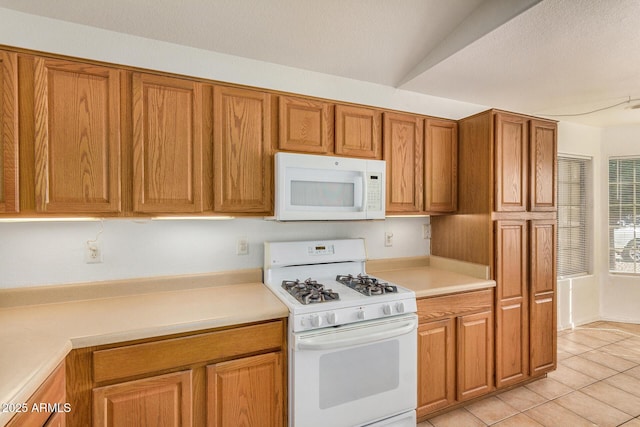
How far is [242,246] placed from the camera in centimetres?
217

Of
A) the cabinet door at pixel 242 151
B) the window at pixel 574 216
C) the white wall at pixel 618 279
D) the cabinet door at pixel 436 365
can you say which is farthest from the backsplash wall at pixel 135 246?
the white wall at pixel 618 279

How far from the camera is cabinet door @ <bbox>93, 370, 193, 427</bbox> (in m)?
1.33

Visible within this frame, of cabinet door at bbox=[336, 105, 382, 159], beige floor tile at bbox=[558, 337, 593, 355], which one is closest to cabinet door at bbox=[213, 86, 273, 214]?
cabinet door at bbox=[336, 105, 382, 159]

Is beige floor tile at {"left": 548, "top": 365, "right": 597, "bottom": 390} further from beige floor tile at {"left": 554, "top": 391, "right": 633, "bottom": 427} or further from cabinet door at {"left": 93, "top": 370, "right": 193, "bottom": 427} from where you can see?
cabinet door at {"left": 93, "top": 370, "right": 193, "bottom": 427}

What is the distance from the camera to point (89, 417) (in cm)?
131

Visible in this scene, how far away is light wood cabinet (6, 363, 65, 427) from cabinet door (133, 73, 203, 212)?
2.72ft

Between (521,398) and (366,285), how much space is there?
1.61 metres

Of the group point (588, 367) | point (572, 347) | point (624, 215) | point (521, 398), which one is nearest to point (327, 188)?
point (521, 398)

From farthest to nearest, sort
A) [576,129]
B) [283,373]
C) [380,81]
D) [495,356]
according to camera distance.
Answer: [576,129], [380,81], [495,356], [283,373]

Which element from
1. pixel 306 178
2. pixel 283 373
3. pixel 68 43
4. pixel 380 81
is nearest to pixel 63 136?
pixel 68 43

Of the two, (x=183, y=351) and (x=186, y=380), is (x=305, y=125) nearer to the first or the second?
(x=183, y=351)

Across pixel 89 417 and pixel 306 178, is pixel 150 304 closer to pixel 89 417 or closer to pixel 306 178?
pixel 89 417

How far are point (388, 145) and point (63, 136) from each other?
1967 mm

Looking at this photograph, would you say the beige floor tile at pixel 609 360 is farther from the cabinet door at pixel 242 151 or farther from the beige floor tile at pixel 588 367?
the cabinet door at pixel 242 151
